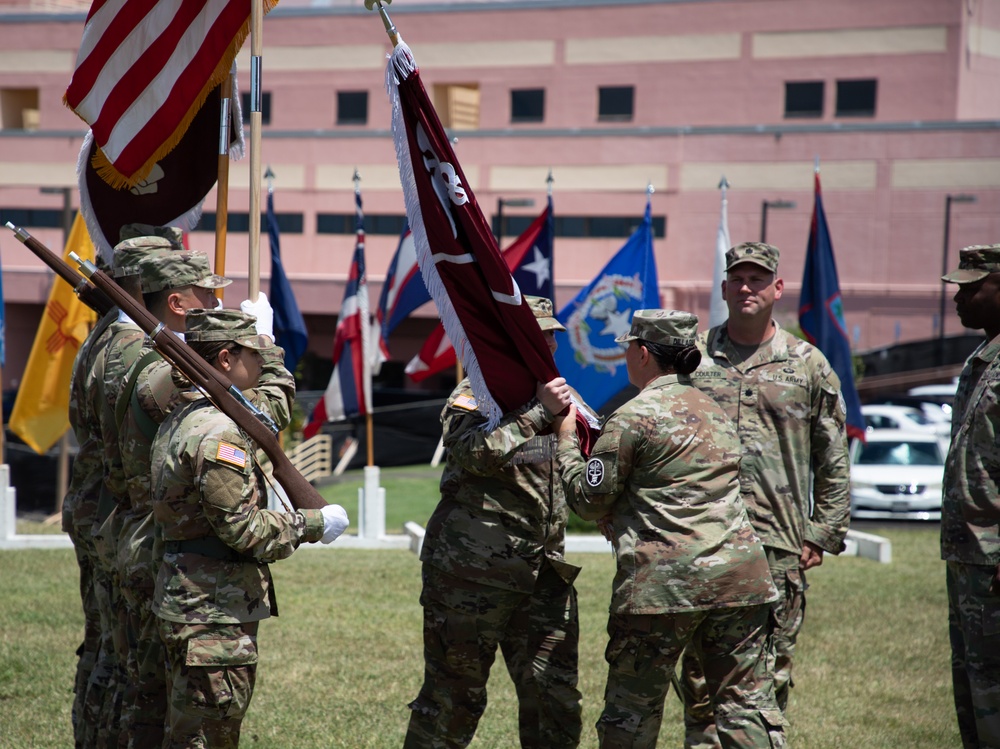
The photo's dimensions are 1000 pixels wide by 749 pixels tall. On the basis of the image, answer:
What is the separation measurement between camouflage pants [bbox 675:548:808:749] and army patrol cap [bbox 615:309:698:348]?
1550 millimetres

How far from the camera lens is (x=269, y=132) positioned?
41688 mm

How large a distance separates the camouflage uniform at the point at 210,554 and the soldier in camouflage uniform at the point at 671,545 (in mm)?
1187

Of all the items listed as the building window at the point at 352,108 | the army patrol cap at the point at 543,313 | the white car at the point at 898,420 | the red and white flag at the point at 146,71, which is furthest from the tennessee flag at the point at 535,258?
the building window at the point at 352,108

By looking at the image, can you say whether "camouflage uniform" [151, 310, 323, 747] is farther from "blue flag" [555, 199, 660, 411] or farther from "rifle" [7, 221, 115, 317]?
"blue flag" [555, 199, 660, 411]

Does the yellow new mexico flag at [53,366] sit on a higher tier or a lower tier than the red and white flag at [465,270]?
lower

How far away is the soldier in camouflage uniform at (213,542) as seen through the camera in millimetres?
4078

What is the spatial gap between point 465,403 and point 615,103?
37611 mm

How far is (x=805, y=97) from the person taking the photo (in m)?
39.6

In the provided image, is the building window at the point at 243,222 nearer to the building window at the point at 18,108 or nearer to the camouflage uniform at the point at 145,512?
the building window at the point at 18,108

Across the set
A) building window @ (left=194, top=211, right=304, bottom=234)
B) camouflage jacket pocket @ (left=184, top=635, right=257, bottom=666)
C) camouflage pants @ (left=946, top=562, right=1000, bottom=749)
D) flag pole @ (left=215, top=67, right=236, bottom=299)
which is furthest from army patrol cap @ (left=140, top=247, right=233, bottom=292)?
building window @ (left=194, top=211, right=304, bottom=234)

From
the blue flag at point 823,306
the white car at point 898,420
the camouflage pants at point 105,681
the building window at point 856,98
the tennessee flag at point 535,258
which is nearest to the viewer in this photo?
the camouflage pants at point 105,681

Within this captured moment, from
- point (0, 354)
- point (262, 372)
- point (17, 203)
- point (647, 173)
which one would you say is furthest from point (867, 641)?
point (17, 203)

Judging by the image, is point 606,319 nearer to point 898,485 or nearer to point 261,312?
point 898,485

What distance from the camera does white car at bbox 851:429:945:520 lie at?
57.5 feet
